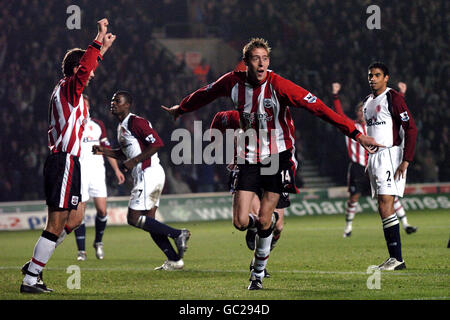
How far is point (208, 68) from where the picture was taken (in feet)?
86.0

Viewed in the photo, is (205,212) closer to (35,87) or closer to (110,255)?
(35,87)

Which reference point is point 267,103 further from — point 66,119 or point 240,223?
point 66,119

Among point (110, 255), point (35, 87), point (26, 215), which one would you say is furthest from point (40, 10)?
point (110, 255)

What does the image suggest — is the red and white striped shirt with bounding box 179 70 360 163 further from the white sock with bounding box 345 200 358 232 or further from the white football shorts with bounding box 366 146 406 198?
the white sock with bounding box 345 200 358 232

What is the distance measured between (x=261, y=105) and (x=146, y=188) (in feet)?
10.3

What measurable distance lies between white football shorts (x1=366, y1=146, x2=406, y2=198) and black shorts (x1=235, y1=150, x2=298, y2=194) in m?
1.95

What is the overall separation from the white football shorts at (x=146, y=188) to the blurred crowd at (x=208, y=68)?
33.9 feet

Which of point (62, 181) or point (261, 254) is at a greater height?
point (62, 181)

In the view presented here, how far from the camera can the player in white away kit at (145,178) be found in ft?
30.7

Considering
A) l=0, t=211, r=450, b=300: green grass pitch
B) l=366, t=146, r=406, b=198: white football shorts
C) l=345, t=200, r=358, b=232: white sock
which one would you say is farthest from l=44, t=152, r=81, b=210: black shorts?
l=345, t=200, r=358, b=232: white sock

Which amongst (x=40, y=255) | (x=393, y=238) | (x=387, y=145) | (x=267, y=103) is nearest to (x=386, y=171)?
(x=387, y=145)

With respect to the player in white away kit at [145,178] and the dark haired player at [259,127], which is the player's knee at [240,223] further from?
the player in white away kit at [145,178]

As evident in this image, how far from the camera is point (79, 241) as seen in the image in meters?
11.3
